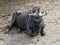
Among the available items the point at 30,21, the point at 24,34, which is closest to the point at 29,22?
the point at 30,21

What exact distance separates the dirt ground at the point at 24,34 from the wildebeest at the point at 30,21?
16 cm

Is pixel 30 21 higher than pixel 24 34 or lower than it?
higher

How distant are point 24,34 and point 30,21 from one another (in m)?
0.39

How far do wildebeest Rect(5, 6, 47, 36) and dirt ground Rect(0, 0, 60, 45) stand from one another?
16 centimetres

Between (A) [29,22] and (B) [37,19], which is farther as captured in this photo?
(A) [29,22]

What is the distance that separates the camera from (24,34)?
548cm

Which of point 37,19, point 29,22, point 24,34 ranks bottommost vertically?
point 24,34

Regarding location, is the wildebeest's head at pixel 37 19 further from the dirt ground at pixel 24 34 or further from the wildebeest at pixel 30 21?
the dirt ground at pixel 24 34

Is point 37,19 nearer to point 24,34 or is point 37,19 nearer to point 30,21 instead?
point 30,21

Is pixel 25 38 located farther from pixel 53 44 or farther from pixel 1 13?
pixel 1 13

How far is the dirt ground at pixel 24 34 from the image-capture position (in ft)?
16.8

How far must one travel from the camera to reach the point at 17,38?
5.29 m

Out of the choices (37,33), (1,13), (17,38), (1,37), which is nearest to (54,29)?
(37,33)

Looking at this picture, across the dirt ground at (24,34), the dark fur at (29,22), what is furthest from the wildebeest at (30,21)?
the dirt ground at (24,34)
